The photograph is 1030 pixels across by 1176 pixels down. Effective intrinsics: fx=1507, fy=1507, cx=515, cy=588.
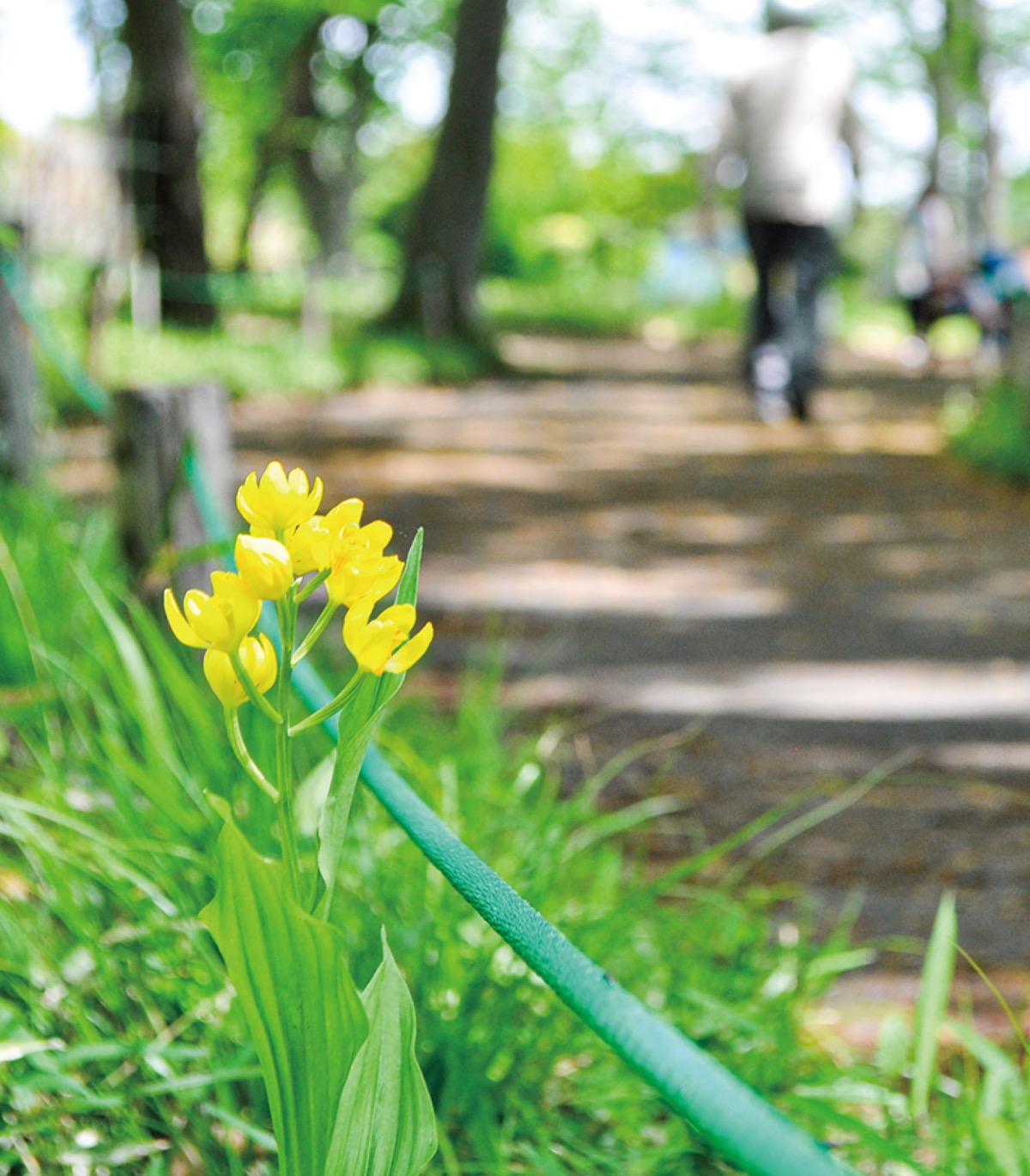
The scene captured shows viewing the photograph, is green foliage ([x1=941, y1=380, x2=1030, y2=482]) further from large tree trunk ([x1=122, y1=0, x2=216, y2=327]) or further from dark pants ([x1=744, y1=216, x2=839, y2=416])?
large tree trunk ([x1=122, y1=0, x2=216, y2=327])

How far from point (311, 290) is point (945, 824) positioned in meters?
10.7

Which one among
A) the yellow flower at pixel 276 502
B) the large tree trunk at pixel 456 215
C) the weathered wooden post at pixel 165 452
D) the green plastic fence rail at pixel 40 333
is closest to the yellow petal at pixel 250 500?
the yellow flower at pixel 276 502

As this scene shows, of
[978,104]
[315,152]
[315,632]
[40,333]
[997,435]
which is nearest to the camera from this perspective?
[315,632]

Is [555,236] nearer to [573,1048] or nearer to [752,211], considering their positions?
[752,211]

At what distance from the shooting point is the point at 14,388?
3502 mm

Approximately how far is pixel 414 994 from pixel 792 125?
7569mm

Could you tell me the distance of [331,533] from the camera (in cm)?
90

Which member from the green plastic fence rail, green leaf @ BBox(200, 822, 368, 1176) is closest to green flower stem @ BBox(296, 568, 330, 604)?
green leaf @ BBox(200, 822, 368, 1176)

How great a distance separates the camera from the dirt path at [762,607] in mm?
3047

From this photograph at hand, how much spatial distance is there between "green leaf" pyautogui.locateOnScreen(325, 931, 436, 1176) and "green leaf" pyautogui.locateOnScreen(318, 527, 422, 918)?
7cm

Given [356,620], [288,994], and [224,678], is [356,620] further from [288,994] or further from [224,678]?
[288,994]

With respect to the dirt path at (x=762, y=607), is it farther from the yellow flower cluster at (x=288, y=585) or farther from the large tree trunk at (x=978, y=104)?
the large tree trunk at (x=978, y=104)

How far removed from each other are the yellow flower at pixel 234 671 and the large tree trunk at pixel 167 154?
1127 cm

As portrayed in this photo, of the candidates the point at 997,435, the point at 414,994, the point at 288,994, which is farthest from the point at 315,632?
the point at 997,435
